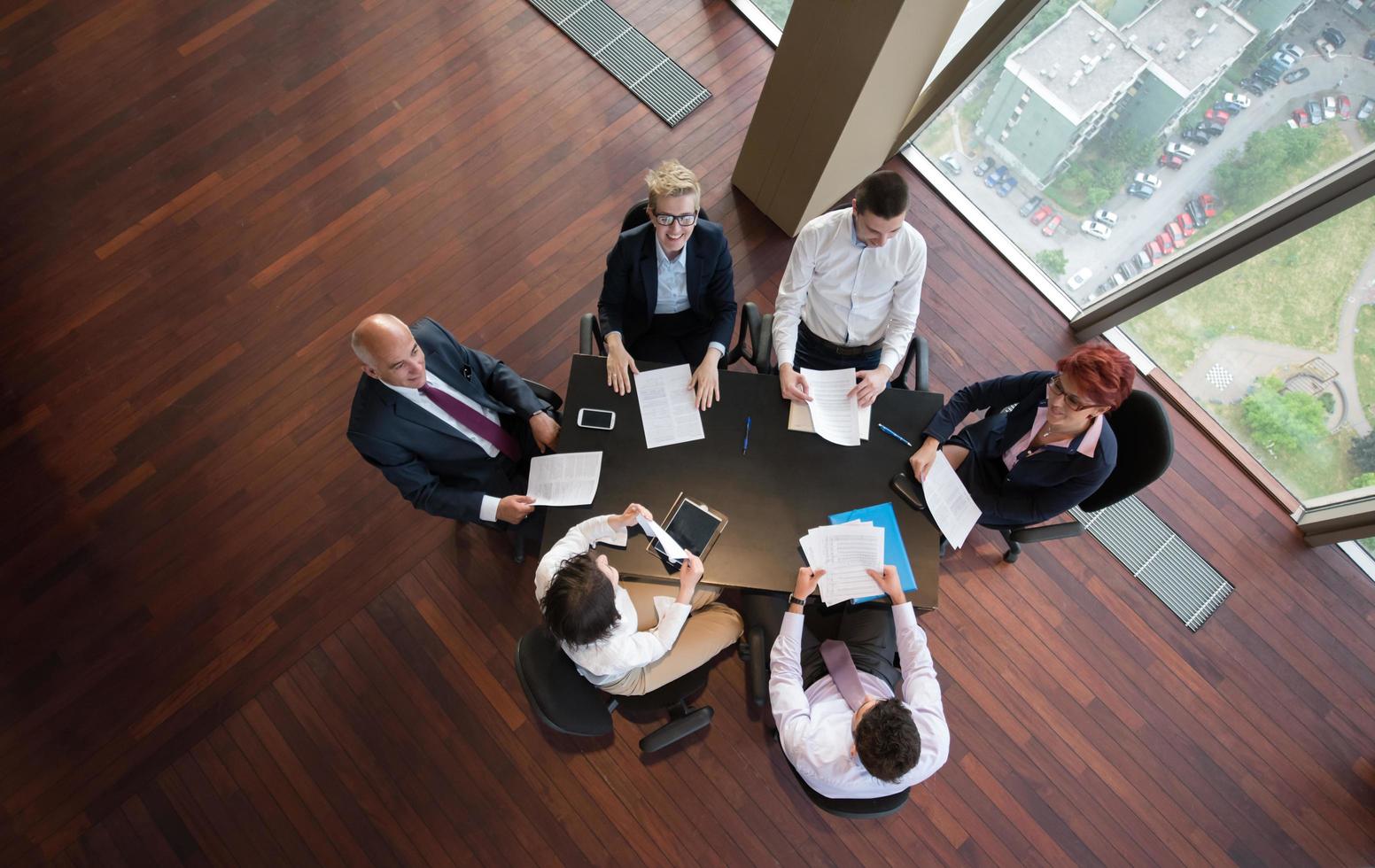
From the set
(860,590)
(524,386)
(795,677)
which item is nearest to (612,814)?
(795,677)

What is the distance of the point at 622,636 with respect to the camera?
94.4 inches

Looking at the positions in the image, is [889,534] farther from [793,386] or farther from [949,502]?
[793,386]

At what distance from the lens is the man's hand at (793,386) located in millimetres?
2764

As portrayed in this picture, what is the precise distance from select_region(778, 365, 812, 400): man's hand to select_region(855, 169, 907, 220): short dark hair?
2.14 ft

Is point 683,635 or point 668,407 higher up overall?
point 668,407

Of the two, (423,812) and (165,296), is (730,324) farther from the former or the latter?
(165,296)

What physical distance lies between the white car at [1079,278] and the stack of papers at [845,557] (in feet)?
8.41

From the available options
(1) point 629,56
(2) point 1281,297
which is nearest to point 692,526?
(2) point 1281,297

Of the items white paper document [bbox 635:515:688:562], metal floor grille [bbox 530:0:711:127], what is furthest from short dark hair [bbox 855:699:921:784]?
metal floor grille [bbox 530:0:711:127]

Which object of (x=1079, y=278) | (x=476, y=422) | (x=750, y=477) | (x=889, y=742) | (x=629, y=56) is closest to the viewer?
(x=889, y=742)

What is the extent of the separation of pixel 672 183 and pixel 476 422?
120 cm

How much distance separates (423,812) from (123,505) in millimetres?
2231

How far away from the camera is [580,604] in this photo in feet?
7.27

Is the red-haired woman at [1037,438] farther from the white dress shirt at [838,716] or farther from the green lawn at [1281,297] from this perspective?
the green lawn at [1281,297]
